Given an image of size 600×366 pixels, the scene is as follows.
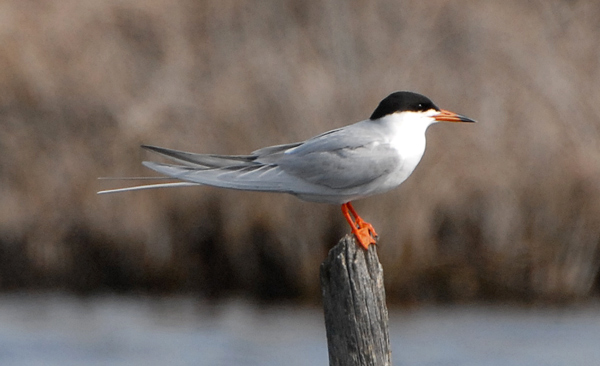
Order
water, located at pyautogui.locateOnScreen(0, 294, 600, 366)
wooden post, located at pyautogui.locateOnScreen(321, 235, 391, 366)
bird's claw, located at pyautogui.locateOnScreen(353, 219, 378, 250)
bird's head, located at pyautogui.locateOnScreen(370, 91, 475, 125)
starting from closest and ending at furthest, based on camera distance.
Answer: wooden post, located at pyautogui.locateOnScreen(321, 235, 391, 366) < bird's claw, located at pyautogui.locateOnScreen(353, 219, 378, 250) < bird's head, located at pyautogui.locateOnScreen(370, 91, 475, 125) < water, located at pyautogui.locateOnScreen(0, 294, 600, 366)

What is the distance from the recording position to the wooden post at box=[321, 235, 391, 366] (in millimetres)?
4324

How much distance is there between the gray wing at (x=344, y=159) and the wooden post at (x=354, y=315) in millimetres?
711

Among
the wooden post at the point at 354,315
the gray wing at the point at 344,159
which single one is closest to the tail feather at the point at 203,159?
the gray wing at the point at 344,159

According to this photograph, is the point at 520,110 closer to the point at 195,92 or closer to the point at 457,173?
the point at 457,173

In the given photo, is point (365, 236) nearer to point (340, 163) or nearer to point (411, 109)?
point (340, 163)

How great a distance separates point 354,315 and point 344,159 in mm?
1053

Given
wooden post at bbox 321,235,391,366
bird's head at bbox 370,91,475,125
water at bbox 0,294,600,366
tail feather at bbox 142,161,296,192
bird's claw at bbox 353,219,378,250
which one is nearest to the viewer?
wooden post at bbox 321,235,391,366

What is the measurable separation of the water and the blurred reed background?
20cm

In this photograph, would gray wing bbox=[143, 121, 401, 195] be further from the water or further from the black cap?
the water

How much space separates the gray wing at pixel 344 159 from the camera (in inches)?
196

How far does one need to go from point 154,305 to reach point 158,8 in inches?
170

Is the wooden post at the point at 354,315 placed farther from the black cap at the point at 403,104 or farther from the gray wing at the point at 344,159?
the black cap at the point at 403,104

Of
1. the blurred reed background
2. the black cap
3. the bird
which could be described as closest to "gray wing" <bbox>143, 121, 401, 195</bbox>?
the bird

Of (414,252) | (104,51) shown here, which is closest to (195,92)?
(104,51)
